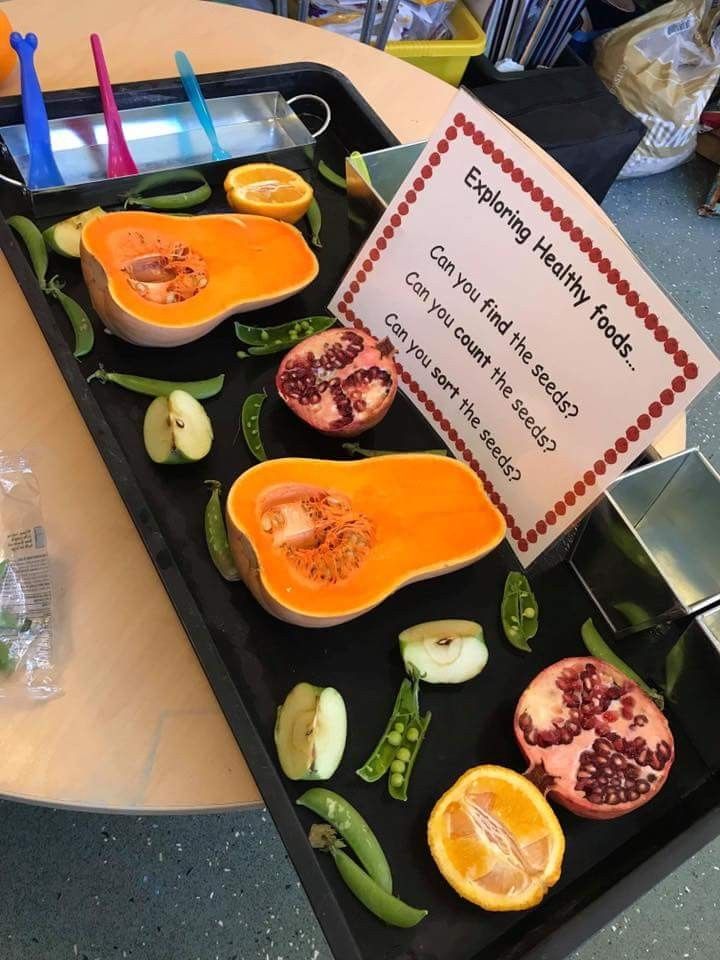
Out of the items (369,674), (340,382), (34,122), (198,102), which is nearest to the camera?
(369,674)

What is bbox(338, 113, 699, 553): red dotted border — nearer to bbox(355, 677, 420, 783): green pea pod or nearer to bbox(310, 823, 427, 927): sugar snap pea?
bbox(355, 677, 420, 783): green pea pod

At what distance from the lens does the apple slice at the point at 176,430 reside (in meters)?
0.76

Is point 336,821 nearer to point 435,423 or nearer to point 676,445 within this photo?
point 435,423

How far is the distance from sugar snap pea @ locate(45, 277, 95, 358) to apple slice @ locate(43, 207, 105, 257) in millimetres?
34

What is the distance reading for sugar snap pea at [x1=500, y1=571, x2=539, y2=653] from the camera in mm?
727

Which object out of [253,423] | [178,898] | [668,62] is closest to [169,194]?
[253,423]

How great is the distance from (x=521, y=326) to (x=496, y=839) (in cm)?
41

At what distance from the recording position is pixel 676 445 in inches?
36.1

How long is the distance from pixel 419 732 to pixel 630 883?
7.1 inches

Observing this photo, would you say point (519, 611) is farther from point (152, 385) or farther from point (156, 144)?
point (156, 144)

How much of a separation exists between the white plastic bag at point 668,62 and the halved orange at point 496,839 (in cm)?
206

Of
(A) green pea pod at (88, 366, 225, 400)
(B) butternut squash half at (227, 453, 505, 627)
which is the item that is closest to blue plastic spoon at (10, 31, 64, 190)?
(A) green pea pod at (88, 366, 225, 400)

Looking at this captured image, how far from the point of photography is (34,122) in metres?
0.93

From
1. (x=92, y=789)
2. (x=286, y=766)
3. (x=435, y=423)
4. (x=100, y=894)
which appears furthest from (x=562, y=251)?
(x=100, y=894)
